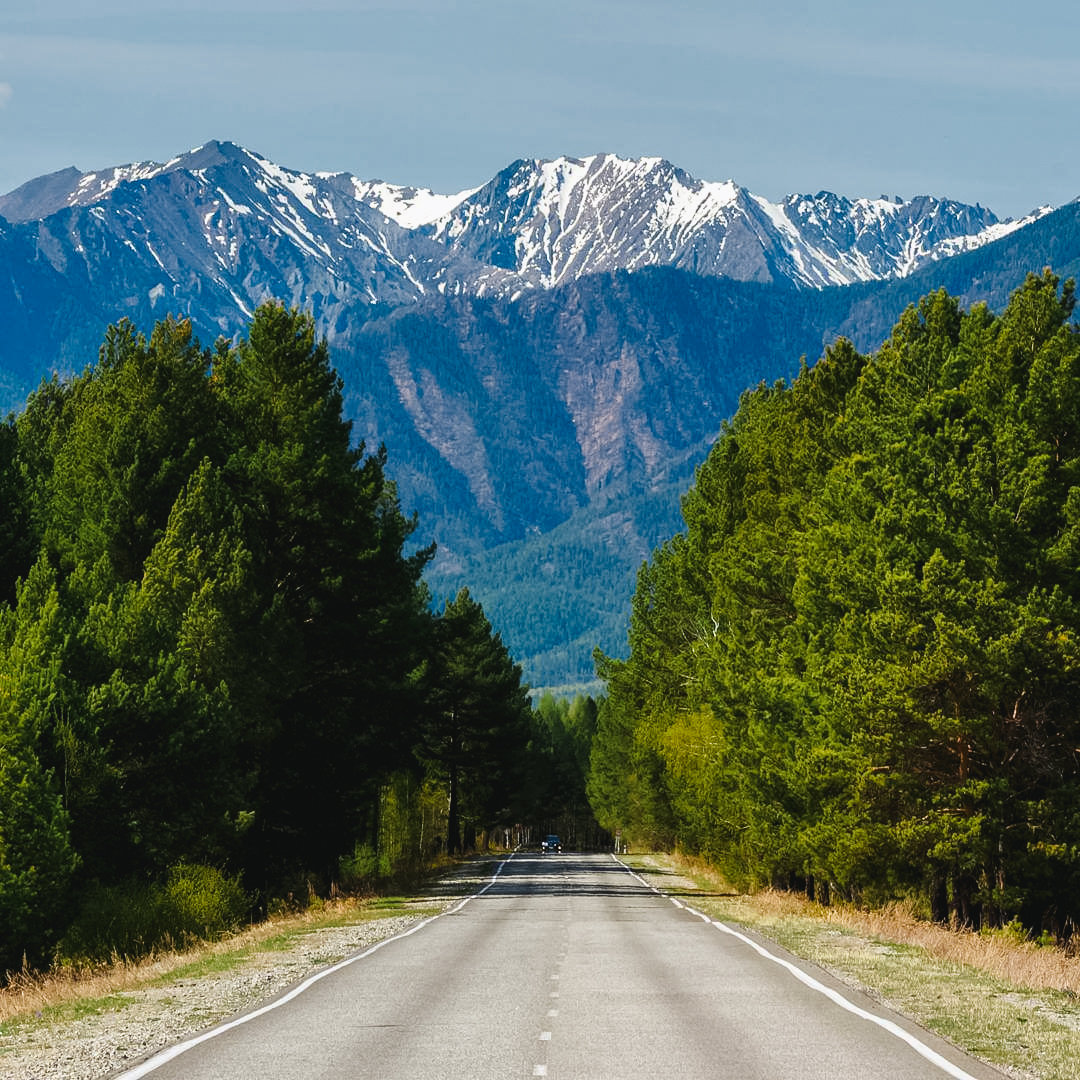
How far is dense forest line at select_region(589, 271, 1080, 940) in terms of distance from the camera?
28906mm

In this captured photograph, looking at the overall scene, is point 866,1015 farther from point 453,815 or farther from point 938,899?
point 453,815

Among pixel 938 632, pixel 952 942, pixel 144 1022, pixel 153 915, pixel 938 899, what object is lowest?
pixel 144 1022

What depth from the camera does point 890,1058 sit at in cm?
1362

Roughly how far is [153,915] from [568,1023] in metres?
17.1

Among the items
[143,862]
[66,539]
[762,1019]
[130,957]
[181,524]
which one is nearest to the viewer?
[762,1019]

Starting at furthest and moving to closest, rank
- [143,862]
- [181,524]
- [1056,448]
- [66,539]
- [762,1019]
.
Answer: [66,539] → [181,524] → [143,862] → [1056,448] → [762,1019]

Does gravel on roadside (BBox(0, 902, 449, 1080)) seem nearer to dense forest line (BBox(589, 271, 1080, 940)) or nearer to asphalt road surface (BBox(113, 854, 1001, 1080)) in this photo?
asphalt road surface (BBox(113, 854, 1001, 1080))

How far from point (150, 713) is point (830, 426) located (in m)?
18.1

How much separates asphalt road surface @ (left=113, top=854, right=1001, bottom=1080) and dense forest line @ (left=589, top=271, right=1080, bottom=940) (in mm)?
5671

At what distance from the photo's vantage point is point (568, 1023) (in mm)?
16125

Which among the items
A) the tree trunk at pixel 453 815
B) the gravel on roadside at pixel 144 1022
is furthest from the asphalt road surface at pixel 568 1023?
the tree trunk at pixel 453 815

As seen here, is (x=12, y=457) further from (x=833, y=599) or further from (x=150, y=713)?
(x=833, y=599)

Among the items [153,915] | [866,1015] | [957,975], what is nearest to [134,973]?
[153,915]

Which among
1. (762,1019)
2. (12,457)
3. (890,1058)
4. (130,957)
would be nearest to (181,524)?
(130,957)
